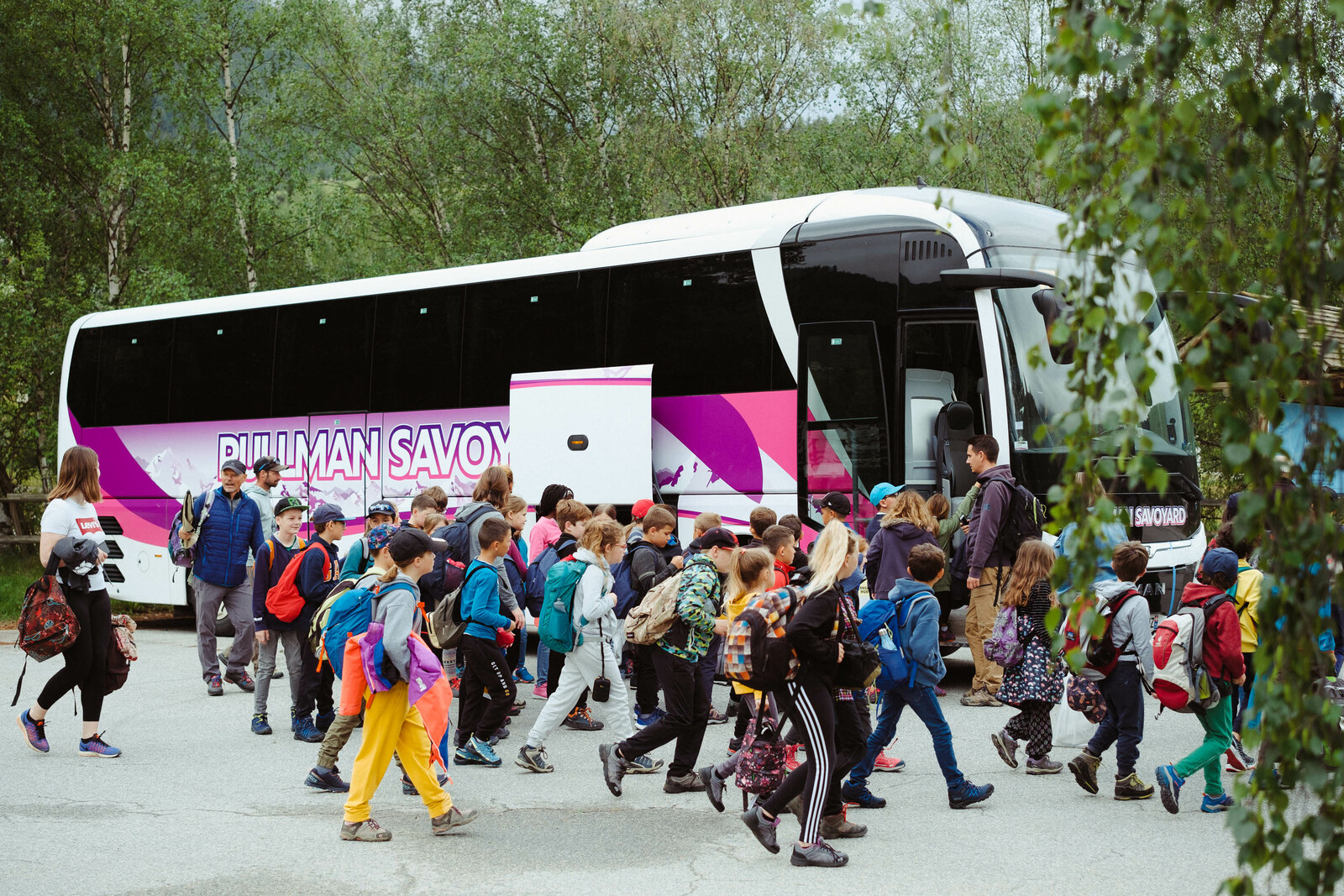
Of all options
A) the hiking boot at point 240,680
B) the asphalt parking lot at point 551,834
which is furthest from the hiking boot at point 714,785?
the hiking boot at point 240,680

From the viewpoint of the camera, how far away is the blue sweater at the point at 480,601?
25.4ft

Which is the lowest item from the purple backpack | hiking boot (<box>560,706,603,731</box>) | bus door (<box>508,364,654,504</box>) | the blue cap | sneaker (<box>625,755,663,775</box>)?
hiking boot (<box>560,706,603,731</box>)

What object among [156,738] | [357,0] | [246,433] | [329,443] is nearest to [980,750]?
[156,738]

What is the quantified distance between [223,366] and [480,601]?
29.9 feet

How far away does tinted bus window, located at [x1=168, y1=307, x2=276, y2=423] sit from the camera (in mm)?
15250

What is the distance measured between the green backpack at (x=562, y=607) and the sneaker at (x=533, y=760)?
663 millimetres

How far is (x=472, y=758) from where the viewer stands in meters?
8.12

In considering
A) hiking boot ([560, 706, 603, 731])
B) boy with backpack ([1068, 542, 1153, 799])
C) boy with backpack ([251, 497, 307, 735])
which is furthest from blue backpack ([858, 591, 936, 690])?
boy with backpack ([251, 497, 307, 735])

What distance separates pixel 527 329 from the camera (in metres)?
13.2

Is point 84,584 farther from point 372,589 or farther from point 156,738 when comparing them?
point 372,589

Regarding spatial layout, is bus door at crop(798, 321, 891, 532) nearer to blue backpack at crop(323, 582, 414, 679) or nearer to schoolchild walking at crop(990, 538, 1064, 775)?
schoolchild walking at crop(990, 538, 1064, 775)

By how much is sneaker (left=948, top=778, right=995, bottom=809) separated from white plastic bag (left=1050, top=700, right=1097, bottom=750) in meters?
0.57

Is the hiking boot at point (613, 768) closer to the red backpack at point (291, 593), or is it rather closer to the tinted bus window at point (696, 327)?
the red backpack at point (291, 593)

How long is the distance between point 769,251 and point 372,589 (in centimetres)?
619
